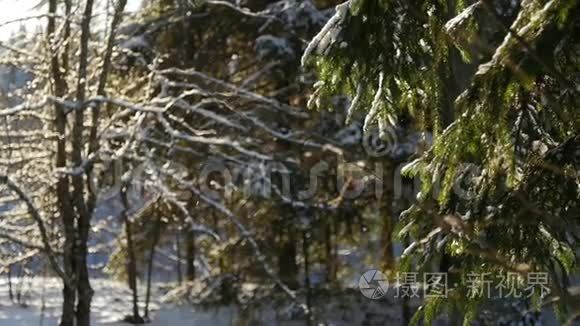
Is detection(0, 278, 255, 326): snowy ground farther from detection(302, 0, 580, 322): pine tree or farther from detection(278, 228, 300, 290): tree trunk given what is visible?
detection(302, 0, 580, 322): pine tree

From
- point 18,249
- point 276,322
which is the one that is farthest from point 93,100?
point 276,322

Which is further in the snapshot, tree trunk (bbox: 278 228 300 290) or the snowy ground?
tree trunk (bbox: 278 228 300 290)

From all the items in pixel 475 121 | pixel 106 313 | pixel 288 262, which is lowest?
pixel 106 313

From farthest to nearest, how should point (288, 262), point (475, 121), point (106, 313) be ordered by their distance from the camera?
point (288, 262)
point (106, 313)
point (475, 121)

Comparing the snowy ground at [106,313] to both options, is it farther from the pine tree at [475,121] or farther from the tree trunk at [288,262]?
the pine tree at [475,121]

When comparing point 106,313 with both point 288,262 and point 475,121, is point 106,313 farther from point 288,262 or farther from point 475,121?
point 475,121

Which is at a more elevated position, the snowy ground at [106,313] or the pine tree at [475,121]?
the pine tree at [475,121]

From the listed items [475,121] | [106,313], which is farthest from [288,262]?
[475,121]

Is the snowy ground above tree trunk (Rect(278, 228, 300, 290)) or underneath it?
underneath

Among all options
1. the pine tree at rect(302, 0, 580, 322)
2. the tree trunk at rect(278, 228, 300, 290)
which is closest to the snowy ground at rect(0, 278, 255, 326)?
the tree trunk at rect(278, 228, 300, 290)

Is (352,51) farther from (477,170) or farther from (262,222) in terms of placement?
(262,222)

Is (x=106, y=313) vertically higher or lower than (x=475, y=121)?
lower

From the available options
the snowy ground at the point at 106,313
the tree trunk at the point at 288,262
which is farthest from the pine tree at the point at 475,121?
the snowy ground at the point at 106,313

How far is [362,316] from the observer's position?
38.6 ft
